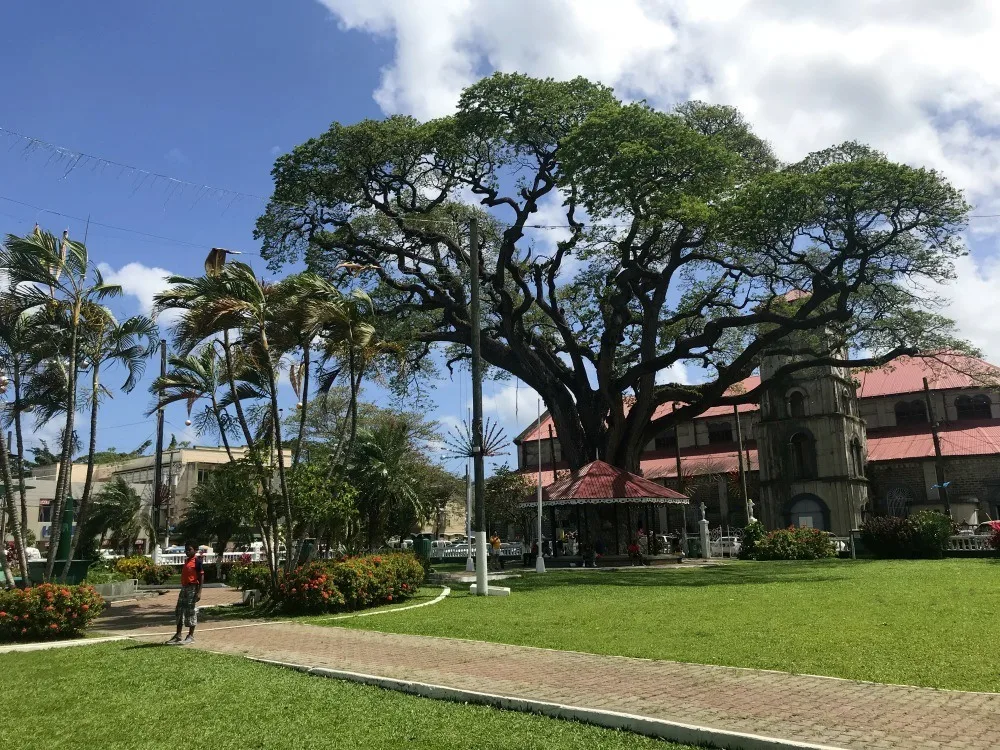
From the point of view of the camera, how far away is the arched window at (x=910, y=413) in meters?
50.2

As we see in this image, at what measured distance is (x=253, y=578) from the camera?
17.6 metres

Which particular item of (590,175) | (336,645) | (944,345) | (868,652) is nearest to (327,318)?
(336,645)

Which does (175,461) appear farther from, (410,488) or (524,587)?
(524,587)

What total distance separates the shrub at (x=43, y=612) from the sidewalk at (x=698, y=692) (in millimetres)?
3486

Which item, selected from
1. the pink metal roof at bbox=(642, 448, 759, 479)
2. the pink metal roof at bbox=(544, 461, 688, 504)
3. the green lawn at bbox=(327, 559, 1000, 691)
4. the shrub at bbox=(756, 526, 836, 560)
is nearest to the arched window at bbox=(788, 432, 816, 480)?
the pink metal roof at bbox=(642, 448, 759, 479)

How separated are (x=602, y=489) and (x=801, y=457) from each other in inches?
857

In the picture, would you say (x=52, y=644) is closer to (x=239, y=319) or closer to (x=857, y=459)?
(x=239, y=319)

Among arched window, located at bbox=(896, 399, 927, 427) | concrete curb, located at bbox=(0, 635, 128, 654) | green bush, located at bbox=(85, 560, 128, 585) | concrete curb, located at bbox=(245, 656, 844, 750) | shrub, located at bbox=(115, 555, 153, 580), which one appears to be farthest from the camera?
arched window, located at bbox=(896, 399, 927, 427)

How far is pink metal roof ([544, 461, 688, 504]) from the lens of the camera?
2970cm

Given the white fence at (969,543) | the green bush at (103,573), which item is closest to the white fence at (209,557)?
the green bush at (103,573)

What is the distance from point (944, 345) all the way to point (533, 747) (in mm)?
27923

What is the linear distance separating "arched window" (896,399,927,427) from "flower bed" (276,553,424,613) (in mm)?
43363

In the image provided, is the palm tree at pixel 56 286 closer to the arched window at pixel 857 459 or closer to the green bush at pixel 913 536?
the green bush at pixel 913 536

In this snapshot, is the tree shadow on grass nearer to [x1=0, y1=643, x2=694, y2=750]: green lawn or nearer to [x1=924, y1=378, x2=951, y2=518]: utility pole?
[x1=0, y1=643, x2=694, y2=750]: green lawn
